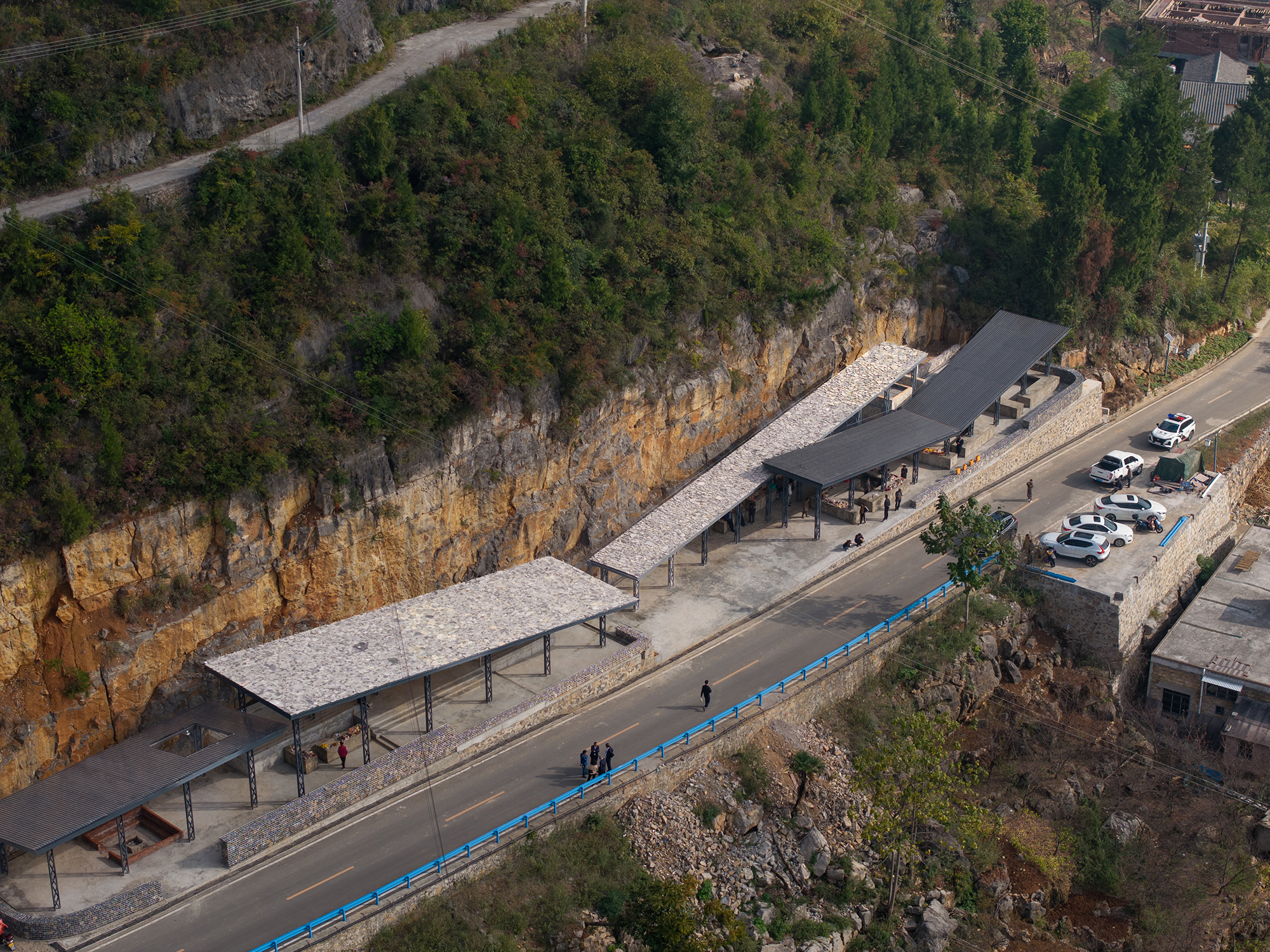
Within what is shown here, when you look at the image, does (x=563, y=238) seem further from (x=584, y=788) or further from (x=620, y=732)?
(x=584, y=788)

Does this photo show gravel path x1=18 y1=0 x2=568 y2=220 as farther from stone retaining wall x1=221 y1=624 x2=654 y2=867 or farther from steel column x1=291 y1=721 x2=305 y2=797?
stone retaining wall x1=221 y1=624 x2=654 y2=867

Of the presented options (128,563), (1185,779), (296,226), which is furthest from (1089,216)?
(128,563)

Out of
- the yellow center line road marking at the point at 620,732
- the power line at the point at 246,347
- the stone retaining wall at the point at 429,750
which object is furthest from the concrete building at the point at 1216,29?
the yellow center line road marking at the point at 620,732

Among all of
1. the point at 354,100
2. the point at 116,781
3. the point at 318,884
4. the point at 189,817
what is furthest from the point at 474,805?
the point at 354,100

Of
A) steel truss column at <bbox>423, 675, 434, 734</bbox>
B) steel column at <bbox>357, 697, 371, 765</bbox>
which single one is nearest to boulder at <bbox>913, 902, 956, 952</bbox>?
steel truss column at <bbox>423, 675, 434, 734</bbox>

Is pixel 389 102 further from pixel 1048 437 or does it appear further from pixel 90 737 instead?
pixel 1048 437

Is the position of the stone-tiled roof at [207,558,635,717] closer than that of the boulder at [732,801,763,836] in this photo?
Yes
